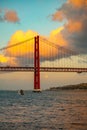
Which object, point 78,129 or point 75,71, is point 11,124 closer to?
point 78,129

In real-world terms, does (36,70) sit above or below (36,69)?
below

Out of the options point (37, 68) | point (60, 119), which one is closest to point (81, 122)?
point (60, 119)

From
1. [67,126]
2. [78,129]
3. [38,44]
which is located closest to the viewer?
[78,129]

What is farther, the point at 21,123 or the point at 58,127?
the point at 21,123

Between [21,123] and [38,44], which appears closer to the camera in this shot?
[21,123]

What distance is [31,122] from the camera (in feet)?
93.9

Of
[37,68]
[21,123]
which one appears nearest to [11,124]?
[21,123]

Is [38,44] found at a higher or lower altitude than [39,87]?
higher

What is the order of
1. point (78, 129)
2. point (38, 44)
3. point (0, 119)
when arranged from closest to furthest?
point (78, 129), point (0, 119), point (38, 44)

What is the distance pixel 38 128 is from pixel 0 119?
19.5ft

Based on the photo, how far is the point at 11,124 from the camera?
27.1 metres

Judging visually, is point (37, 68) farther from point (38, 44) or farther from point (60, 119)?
point (60, 119)

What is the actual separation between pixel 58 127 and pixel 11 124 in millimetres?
3059

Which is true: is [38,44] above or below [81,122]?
above
